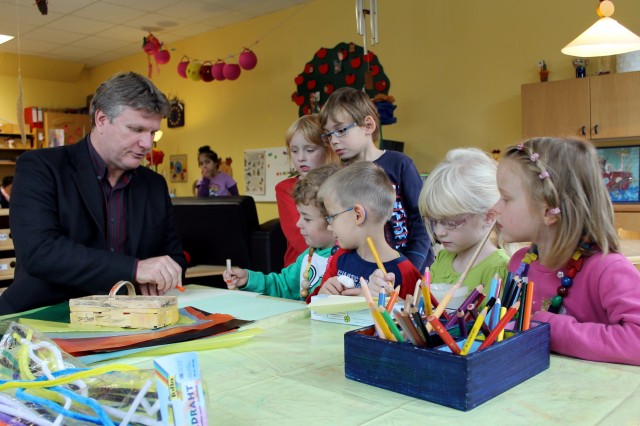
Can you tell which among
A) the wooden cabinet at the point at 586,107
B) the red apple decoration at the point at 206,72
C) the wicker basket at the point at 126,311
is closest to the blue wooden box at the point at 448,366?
the wicker basket at the point at 126,311

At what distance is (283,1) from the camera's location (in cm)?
608

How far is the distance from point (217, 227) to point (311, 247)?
168 cm

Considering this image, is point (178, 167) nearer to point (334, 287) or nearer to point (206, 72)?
point (206, 72)

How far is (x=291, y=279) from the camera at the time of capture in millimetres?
1979

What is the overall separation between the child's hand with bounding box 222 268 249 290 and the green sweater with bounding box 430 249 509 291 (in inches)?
23.6

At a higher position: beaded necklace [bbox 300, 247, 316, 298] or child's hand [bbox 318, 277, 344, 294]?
child's hand [bbox 318, 277, 344, 294]

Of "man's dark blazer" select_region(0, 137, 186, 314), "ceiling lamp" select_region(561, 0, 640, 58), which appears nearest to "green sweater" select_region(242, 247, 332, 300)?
"man's dark blazer" select_region(0, 137, 186, 314)

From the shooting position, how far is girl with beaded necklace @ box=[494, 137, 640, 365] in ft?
3.30

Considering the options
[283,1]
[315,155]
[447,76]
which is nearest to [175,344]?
[315,155]

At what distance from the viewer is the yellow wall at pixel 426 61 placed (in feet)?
15.0

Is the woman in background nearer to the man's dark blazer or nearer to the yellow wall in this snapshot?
the yellow wall

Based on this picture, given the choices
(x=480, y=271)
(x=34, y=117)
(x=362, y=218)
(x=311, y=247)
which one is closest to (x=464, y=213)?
(x=480, y=271)

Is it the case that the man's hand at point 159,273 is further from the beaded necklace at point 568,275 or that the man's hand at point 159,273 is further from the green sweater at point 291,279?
the beaded necklace at point 568,275

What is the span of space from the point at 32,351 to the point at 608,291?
0.91 m
